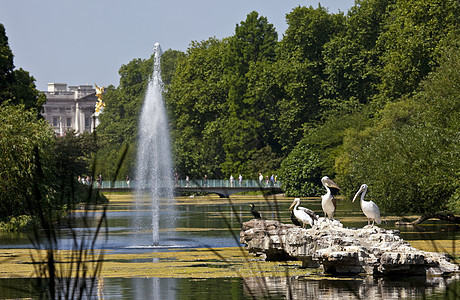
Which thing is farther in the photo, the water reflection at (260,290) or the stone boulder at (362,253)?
the stone boulder at (362,253)

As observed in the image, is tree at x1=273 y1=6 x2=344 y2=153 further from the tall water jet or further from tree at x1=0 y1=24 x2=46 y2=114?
tree at x1=0 y1=24 x2=46 y2=114

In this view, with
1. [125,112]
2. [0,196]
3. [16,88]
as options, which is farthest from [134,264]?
[125,112]

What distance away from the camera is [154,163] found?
5469cm

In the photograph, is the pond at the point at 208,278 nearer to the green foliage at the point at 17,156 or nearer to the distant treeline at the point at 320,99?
the green foliage at the point at 17,156

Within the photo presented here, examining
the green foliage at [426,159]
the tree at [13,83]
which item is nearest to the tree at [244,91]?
the tree at [13,83]

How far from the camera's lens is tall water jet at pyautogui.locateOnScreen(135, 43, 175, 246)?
4466 cm

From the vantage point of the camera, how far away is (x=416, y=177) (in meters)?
39.4

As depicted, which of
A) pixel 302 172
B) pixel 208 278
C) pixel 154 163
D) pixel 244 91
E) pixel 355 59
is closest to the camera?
pixel 208 278

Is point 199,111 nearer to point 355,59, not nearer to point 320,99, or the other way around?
point 320,99

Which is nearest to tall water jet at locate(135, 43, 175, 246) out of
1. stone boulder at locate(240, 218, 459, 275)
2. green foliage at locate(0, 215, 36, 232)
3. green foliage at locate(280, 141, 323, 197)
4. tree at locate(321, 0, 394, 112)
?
green foliage at locate(0, 215, 36, 232)

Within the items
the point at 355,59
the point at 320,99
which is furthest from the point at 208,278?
the point at 320,99

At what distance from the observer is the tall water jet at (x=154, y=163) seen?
147 ft

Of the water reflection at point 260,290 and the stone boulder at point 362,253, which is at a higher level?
the stone boulder at point 362,253

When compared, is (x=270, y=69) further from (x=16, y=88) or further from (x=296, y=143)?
(x=16, y=88)
